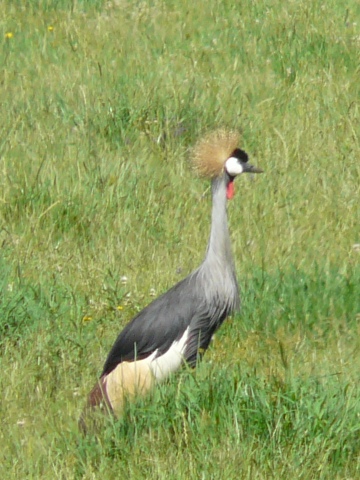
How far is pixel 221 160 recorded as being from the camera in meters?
4.05

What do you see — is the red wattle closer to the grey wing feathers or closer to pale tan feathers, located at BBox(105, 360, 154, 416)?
the grey wing feathers

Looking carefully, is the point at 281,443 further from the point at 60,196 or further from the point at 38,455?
the point at 60,196

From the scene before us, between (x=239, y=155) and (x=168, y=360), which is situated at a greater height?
(x=239, y=155)

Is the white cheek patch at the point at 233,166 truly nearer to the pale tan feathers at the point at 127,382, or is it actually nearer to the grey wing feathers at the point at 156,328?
the grey wing feathers at the point at 156,328

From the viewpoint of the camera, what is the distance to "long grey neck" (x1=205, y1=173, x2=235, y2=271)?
3.87 m

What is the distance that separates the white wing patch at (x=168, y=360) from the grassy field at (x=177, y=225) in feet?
0.56

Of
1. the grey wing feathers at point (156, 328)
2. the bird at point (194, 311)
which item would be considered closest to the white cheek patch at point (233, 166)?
the bird at point (194, 311)

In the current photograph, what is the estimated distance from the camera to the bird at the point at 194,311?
146 inches

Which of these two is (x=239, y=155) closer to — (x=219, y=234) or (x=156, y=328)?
(x=219, y=234)

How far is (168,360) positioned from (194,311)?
8.9 inches

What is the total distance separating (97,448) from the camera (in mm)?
3133

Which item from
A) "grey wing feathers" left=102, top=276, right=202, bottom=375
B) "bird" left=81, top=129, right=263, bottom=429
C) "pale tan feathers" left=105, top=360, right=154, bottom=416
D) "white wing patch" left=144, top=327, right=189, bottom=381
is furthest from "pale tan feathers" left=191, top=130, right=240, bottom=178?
"pale tan feathers" left=105, top=360, right=154, bottom=416

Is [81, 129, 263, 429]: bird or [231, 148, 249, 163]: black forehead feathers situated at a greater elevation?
[231, 148, 249, 163]: black forehead feathers

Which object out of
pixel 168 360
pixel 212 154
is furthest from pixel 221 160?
pixel 168 360
